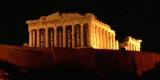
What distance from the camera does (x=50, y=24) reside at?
309ft

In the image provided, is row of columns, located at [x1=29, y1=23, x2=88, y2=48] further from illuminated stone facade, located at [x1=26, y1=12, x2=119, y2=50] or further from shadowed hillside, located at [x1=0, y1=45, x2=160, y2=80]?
shadowed hillside, located at [x1=0, y1=45, x2=160, y2=80]

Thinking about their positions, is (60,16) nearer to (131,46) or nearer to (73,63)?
(131,46)

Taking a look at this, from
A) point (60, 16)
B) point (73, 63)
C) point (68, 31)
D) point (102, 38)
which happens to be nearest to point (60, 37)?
point (68, 31)

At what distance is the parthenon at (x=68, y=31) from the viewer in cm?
8969

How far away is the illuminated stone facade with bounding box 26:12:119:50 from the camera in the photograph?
89688 millimetres

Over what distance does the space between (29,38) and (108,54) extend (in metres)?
64.3

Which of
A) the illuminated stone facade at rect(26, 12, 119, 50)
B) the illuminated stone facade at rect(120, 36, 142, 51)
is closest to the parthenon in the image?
the illuminated stone facade at rect(26, 12, 119, 50)

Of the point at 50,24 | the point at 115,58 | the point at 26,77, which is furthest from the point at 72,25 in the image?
the point at 26,77

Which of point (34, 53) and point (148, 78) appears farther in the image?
point (148, 78)

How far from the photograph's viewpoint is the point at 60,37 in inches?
3656

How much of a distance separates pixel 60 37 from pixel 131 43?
30091 millimetres

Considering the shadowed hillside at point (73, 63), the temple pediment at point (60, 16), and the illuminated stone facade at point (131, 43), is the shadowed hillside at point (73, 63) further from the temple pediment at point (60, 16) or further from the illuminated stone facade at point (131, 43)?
the illuminated stone facade at point (131, 43)

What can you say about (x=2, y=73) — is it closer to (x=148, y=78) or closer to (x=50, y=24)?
(x=148, y=78)

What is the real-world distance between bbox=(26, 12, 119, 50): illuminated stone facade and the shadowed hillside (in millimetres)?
52942
